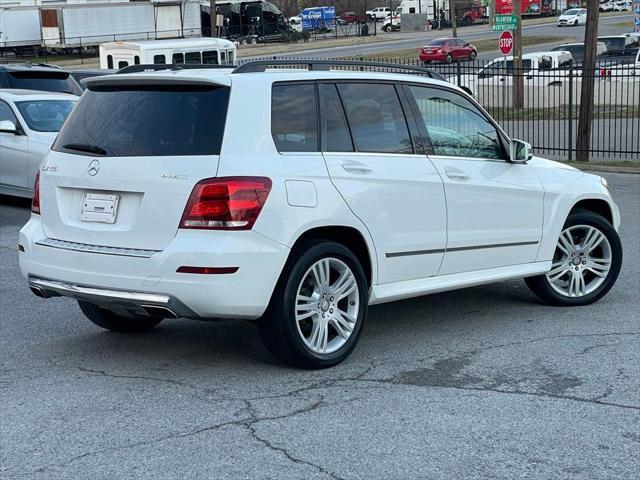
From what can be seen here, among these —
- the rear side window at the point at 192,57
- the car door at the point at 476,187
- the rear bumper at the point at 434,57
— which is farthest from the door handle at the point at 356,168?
the rear bumper at the point at 434,57

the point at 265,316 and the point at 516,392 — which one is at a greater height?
the point at 265,316

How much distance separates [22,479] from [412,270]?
9.89 feet

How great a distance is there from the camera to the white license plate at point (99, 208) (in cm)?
603

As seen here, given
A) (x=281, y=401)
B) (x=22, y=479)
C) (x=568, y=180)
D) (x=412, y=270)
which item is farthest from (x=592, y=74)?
(x=22, y=479)

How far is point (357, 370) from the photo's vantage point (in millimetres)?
6355

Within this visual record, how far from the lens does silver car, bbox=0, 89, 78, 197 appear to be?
45.8 feet

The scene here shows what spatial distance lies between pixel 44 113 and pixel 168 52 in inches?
664

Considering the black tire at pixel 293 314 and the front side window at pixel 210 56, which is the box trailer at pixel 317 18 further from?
the black tire at pixel 293 314

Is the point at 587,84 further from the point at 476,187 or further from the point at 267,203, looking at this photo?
the point at 267,203

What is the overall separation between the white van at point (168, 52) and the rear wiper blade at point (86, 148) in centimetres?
2505

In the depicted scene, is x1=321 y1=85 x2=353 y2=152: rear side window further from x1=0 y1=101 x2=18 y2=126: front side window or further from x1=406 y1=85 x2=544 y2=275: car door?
x1=0 y1=101 x2=18 y2=126: front side window

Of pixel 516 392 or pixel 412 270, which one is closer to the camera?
pixel 516 392

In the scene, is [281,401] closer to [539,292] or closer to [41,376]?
[41,376]

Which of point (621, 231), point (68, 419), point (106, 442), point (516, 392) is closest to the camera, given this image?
point (106, 442)
